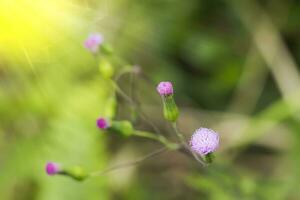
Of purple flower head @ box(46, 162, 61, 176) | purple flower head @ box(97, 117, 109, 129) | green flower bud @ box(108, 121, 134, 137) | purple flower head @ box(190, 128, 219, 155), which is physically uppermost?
purple flower head @ box(190, 128, 219, 155)

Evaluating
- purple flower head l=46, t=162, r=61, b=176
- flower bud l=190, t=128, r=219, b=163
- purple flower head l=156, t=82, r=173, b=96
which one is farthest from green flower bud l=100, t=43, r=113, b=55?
flower bud l=190, t=128, r=219, b=163

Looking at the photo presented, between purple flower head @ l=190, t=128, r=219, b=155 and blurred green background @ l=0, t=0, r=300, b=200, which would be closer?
purple flower head @ l=190, t=128, r=219, b=155

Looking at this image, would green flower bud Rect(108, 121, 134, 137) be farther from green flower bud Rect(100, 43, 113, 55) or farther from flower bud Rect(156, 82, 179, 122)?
green flower bud Rect(100, 43, 113, 55)

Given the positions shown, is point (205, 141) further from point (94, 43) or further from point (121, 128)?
point (94, 43)

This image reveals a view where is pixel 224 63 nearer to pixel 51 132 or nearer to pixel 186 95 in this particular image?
pixel 186 95

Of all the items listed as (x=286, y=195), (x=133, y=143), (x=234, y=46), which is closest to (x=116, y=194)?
(x=133, y=143)

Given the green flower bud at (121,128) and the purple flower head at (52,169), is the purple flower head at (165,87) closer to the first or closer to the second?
the green flower bud at (121,128)
